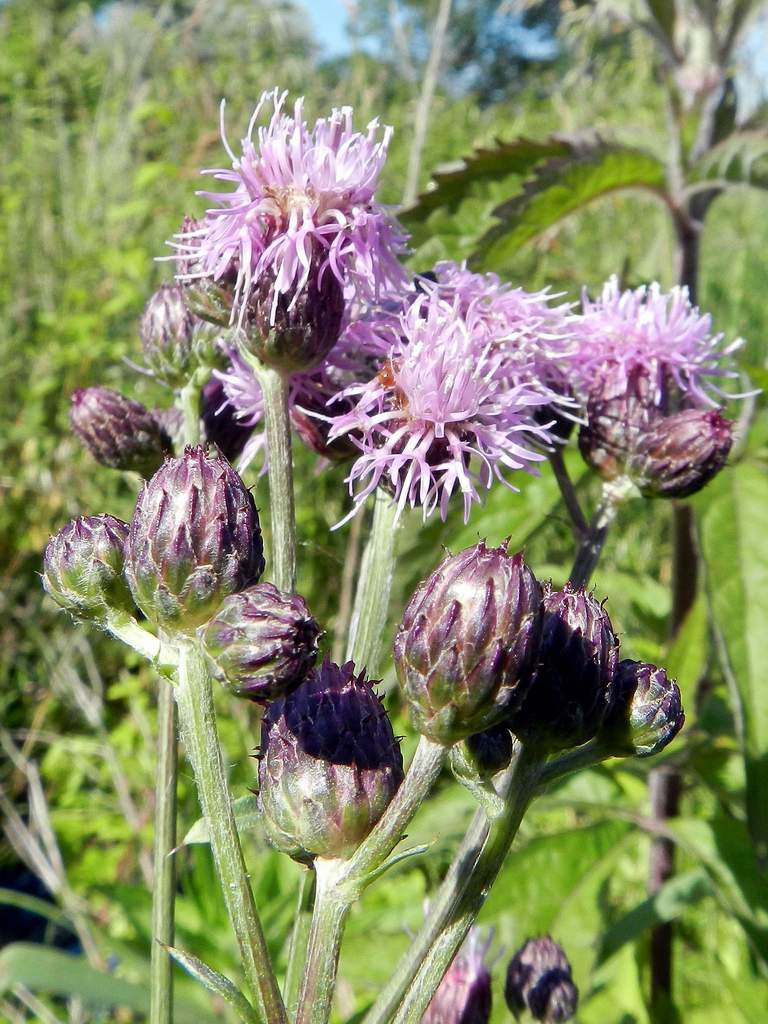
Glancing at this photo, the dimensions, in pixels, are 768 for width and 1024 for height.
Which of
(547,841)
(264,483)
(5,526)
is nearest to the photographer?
(547,841)

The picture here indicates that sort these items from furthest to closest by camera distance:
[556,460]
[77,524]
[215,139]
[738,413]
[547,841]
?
[215,139] → [738,413] → [547,841] → [556,460] → [77,524]

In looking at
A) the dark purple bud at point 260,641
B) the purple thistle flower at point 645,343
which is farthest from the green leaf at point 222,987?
the purple thistle flower at point 645,343

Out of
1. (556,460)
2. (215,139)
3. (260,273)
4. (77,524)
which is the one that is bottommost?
(77,524)

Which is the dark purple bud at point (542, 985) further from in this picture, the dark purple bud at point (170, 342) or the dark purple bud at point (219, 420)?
the dark purple bud at point (170, 342)

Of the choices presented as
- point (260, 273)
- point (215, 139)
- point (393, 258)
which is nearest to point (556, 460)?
point (393, 258)

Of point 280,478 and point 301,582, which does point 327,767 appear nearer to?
point 280,478

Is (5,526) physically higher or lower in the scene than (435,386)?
lower

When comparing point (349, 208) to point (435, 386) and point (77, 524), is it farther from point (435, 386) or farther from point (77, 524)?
point (77, 524)

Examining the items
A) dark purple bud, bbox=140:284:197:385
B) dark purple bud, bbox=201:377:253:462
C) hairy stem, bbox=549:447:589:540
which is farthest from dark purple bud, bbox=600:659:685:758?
dark purple bud, bbox=140:284:197:385
